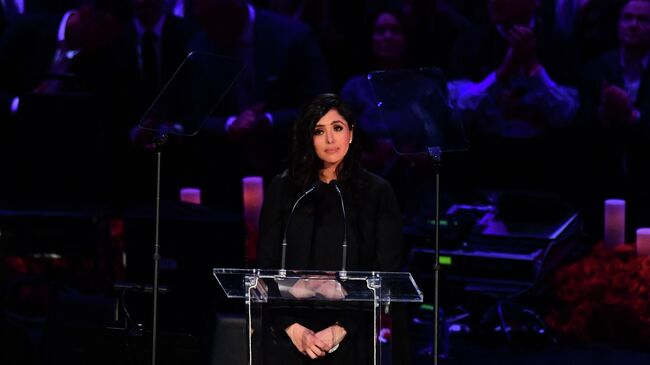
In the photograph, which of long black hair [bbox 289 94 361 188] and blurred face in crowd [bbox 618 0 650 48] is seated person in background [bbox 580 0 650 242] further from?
long black hair [bbox 289 94 361 188]

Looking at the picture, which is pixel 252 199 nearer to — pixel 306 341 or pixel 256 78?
pixel 256 78

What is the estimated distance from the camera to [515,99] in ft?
23.7

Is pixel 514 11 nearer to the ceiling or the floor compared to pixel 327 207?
nearer to the ceiling

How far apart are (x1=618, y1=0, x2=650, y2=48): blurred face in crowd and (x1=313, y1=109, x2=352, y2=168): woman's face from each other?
10.7ft

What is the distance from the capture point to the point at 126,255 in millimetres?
6387

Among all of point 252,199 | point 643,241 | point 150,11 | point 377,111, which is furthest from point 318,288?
point 150,11

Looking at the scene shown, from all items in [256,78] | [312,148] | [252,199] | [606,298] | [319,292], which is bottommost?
[606,298]

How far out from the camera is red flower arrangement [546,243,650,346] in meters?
6.53

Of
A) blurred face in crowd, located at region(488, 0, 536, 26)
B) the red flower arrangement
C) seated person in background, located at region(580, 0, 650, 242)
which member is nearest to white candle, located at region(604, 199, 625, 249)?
the red flower arrangement

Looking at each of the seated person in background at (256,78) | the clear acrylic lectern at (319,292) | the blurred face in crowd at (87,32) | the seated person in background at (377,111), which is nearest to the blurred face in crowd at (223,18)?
the seated person in background at (256,78)

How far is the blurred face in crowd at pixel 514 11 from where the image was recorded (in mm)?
7199

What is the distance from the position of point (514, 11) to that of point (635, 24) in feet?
2.32

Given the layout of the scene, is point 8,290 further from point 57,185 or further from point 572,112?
point 572,112

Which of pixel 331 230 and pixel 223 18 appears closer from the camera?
pixel 331 230
